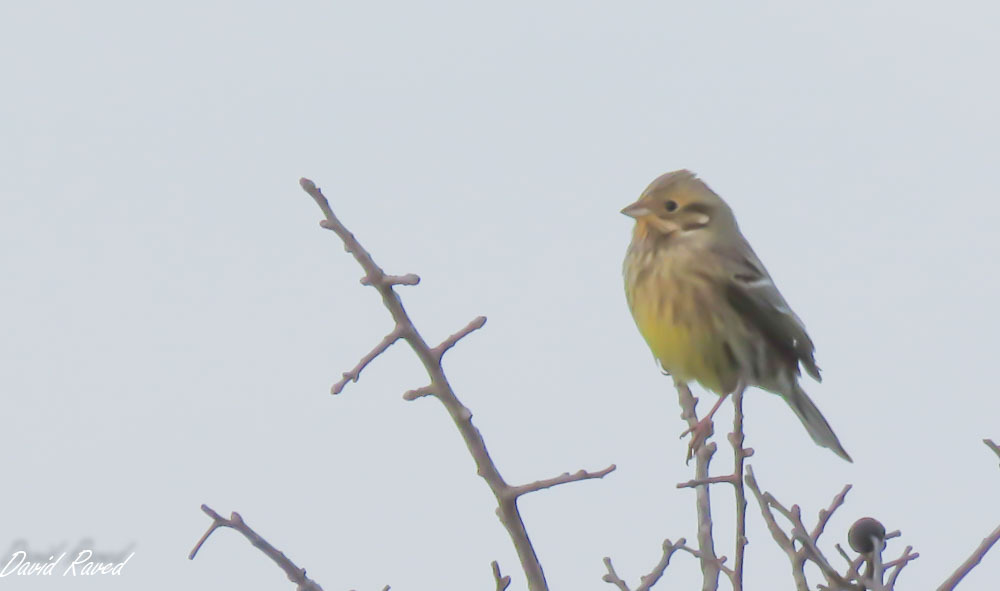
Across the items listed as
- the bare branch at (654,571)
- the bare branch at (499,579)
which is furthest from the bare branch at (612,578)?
the bare branch at (499,579)

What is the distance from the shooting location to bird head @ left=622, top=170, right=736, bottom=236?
7805 mm

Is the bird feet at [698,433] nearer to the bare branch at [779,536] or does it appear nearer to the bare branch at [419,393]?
the bare branch at [779,536]

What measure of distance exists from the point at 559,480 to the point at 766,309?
4429mm

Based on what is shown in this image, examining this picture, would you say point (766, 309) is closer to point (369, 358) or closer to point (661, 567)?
point (661, 567)

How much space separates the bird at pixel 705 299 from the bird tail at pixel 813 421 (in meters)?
0.07

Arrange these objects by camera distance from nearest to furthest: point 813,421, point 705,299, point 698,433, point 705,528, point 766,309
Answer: point 705,528
point 698,433
point 705,299
point 766,309
point 813,421

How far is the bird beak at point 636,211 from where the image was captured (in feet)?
25.6

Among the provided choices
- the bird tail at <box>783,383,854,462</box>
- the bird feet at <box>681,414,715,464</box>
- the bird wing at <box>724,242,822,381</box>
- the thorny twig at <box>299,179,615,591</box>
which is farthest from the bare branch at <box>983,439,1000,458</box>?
the bird tail at <box>783,383,854,462</box>

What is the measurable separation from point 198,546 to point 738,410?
1708 mm

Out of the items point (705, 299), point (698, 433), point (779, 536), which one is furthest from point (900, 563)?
point (705, 299)

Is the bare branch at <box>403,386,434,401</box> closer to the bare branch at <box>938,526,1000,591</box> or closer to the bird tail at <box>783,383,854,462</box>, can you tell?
the bare branch at <box>938,526,1000,591</box>

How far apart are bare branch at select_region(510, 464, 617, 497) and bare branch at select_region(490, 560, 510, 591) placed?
18 cm

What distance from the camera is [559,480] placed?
3.58 m

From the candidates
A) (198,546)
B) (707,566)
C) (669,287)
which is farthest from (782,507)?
(669,287)
